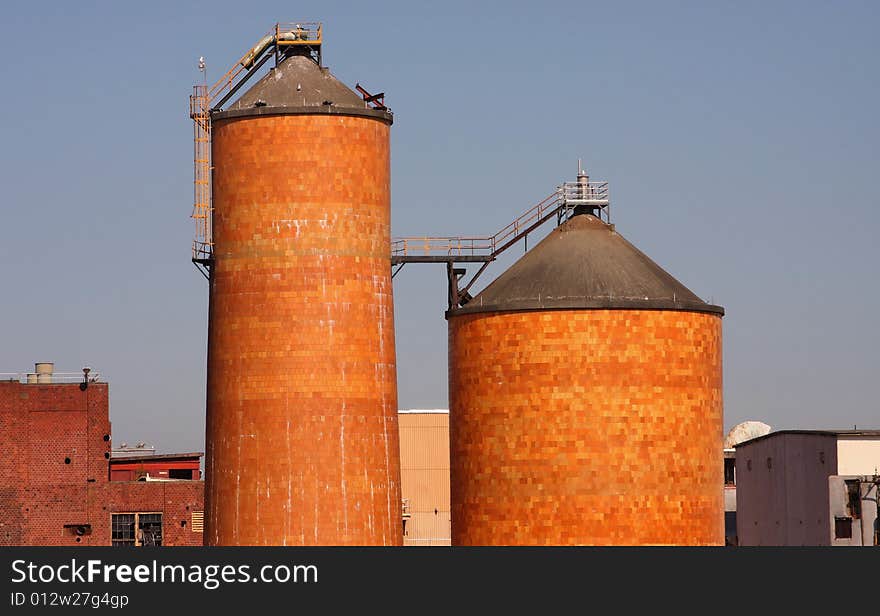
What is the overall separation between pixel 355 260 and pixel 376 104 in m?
6.04

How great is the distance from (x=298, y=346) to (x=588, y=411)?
10236mm

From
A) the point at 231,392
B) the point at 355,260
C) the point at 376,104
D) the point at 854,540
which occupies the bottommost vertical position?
the point at 854,540

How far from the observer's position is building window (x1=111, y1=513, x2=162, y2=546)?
9431cm

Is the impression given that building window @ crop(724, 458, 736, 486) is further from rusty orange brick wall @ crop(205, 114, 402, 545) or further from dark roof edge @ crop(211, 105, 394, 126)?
dark roof edge @ crop(211, 105, 394, 126)

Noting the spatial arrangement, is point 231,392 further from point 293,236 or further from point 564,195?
point 564,195

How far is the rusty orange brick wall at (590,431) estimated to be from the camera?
68312 millimetres

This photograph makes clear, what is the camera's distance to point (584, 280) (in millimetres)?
70250

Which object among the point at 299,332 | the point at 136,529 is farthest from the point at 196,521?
the point at 299,332

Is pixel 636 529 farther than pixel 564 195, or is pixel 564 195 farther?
pixel 564 195

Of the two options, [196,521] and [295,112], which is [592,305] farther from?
[196,521]

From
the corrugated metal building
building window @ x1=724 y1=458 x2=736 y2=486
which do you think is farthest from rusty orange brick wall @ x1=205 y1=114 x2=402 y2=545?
building window @ x1=724 y1=458 x2=736 y2=486

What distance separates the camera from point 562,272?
7088cm

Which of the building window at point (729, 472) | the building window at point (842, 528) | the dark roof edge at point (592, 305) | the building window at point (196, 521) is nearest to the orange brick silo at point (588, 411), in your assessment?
the dark roof edge at point (592, 305)

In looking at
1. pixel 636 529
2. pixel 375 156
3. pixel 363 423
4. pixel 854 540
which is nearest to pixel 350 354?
pixel 363 423
